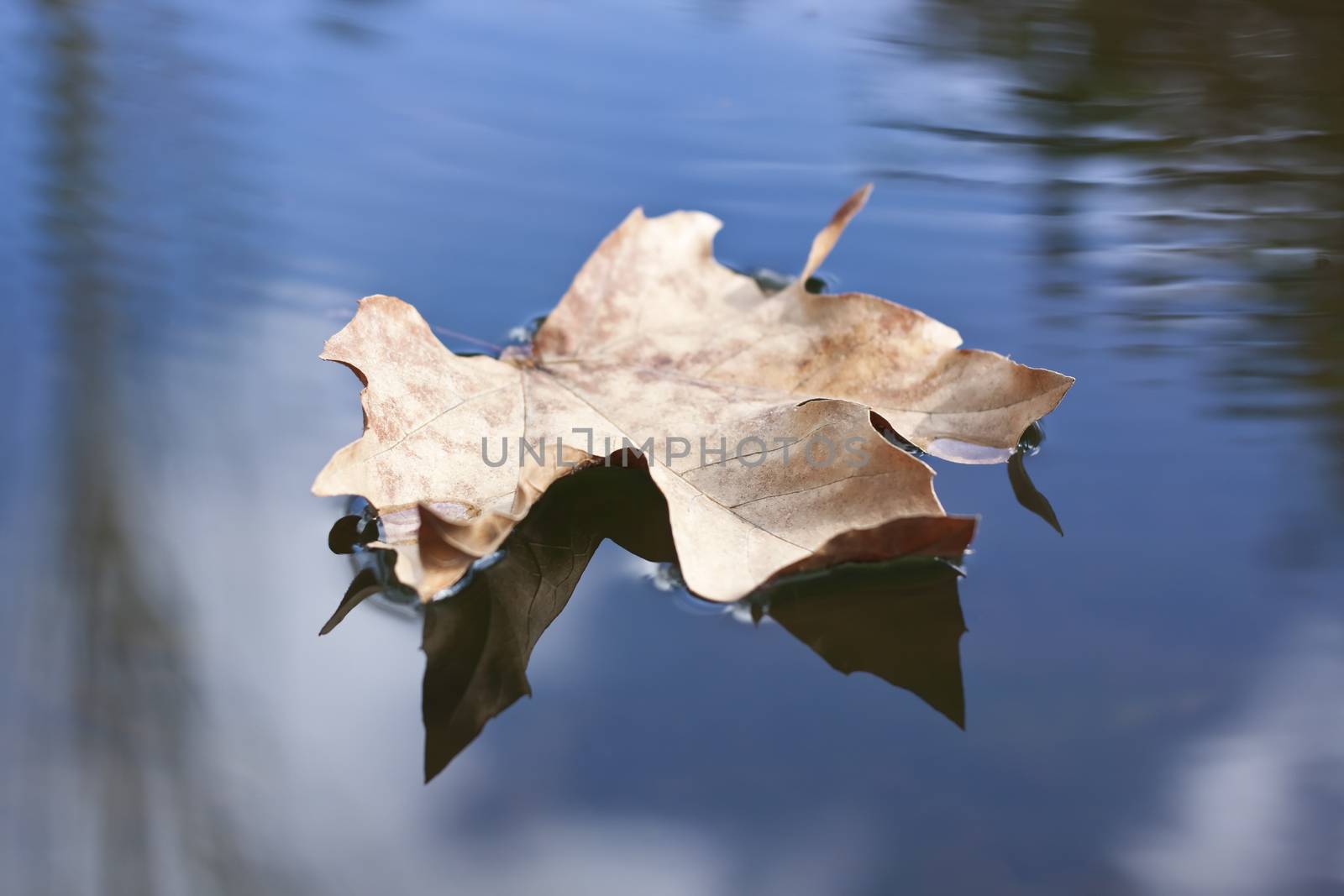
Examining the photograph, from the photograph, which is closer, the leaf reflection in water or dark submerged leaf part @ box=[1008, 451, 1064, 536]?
the leaf reflection in water

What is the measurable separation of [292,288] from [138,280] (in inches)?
4.8

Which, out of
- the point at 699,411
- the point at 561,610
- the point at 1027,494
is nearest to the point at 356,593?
the point at 561,610

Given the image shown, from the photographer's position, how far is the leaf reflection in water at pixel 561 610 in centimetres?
51

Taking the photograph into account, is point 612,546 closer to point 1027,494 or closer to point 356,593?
point 356,593

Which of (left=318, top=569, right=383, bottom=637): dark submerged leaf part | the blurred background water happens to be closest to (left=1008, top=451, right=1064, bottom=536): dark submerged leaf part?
the blurred background water

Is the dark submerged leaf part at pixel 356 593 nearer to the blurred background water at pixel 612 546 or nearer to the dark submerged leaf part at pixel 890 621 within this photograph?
the blurred background water at pixel 612 546

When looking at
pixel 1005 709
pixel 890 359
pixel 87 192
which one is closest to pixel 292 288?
pixel 87 192

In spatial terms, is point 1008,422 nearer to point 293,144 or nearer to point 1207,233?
point 1207,233

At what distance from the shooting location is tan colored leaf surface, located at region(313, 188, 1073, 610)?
1.88 feet

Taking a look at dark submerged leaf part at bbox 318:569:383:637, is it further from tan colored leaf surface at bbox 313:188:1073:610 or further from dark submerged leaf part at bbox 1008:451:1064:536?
dark submerged leaf part at bbox 1008:451:1064:536

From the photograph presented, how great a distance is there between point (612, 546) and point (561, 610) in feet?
0.19

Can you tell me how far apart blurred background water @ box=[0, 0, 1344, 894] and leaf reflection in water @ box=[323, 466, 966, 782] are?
0.01 metres

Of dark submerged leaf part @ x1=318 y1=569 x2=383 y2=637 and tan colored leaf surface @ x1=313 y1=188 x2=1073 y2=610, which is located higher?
tan colored leaf surface @ x1=313 y1=188 x2=1073 y2=610

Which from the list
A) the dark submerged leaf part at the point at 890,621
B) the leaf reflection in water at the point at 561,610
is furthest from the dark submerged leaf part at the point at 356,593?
the dark submerged leaf part at the point at 890,621
